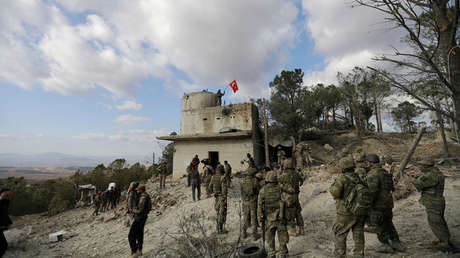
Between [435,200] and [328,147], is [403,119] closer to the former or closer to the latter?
[328,147]

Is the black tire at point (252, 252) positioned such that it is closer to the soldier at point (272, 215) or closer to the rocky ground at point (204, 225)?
the soldier at point (272, 215)

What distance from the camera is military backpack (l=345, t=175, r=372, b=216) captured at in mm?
3408

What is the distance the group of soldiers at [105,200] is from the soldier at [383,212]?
13.5 m

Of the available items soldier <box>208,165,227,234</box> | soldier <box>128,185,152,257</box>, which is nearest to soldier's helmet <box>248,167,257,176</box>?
soldier <box>208,165,227,234</box>

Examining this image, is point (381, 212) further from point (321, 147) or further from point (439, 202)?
point (321, 147)

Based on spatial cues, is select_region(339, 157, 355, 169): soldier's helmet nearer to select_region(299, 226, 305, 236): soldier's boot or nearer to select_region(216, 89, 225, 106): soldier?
select_region(299, 226, 305, 236): soldier's boot

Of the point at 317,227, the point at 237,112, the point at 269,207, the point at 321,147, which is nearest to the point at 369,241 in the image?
the point at 317,227

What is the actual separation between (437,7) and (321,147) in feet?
58.2

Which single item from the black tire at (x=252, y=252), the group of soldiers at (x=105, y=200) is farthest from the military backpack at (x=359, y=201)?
the group of soldiers at (x=105, y=200)

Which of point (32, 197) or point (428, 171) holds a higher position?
point (428, 171)

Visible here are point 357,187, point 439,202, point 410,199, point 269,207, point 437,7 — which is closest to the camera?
point 437,7

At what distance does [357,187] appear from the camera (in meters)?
3.55

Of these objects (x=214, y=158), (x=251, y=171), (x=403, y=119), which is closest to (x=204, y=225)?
(x=251, y=171)

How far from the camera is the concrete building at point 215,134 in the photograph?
50.1 feet
